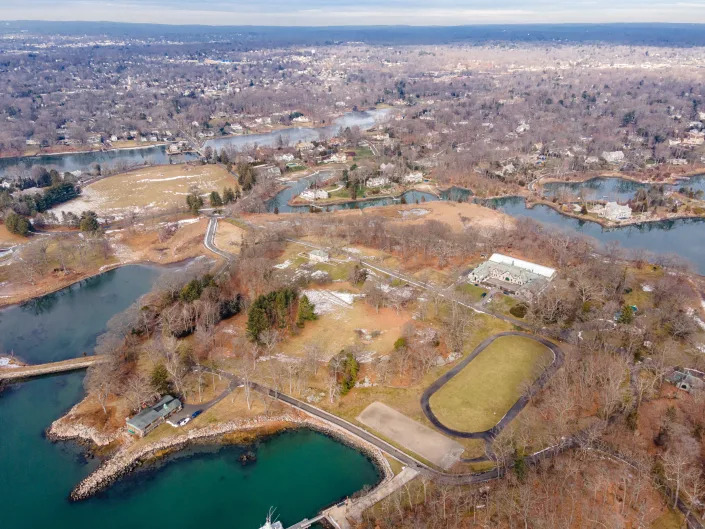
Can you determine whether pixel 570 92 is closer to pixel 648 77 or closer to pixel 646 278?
pixel 648 77

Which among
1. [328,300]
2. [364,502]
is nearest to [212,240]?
[328,300]

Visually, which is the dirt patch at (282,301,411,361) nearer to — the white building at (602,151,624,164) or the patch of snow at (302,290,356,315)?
the patch of snow at (302,290,356,315)

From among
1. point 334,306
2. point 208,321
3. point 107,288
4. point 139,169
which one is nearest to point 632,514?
point 334,306

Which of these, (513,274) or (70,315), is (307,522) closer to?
(513,274)

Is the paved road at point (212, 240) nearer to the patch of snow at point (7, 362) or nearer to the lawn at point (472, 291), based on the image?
the patch of snow at point (7, 362)

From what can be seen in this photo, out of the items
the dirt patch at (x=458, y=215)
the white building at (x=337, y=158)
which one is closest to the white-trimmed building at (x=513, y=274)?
the dirt patch at (x=458, y=215)

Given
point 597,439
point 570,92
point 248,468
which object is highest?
point 570,92

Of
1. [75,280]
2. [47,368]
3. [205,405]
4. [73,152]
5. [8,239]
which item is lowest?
[47,368]
